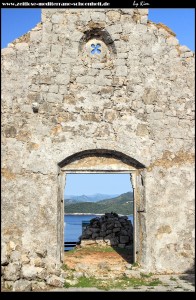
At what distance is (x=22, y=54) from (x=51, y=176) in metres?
2.56

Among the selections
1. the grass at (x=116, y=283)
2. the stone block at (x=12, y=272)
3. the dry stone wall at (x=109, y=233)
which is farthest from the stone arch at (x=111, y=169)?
the dry stone wall at (x=109, y=233)

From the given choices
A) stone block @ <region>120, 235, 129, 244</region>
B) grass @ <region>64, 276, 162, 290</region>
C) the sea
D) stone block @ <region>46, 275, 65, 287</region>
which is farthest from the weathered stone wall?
the sea

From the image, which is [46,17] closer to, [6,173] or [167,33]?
[167,33]

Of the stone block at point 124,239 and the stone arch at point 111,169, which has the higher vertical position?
the stone arch at point 111,169

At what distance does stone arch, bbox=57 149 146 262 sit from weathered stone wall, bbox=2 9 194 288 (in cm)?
15

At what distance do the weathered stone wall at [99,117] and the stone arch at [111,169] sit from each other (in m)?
0.15

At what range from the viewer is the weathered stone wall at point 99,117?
769cm

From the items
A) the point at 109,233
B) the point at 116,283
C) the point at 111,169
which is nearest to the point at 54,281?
the point at 116,283

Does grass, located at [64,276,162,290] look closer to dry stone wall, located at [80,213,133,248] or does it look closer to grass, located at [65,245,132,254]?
grass, located at [65,245,132,254]

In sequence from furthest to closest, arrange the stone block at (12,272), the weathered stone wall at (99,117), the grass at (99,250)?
the grass at (99,250)
the weathered stone wall at (99,117)
the stone block at (12,272)

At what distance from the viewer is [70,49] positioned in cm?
806

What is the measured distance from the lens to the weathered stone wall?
769cm

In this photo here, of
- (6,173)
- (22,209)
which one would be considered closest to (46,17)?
(6,173)

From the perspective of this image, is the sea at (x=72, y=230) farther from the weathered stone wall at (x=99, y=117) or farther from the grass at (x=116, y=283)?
the grass at (x=116, y=283)
